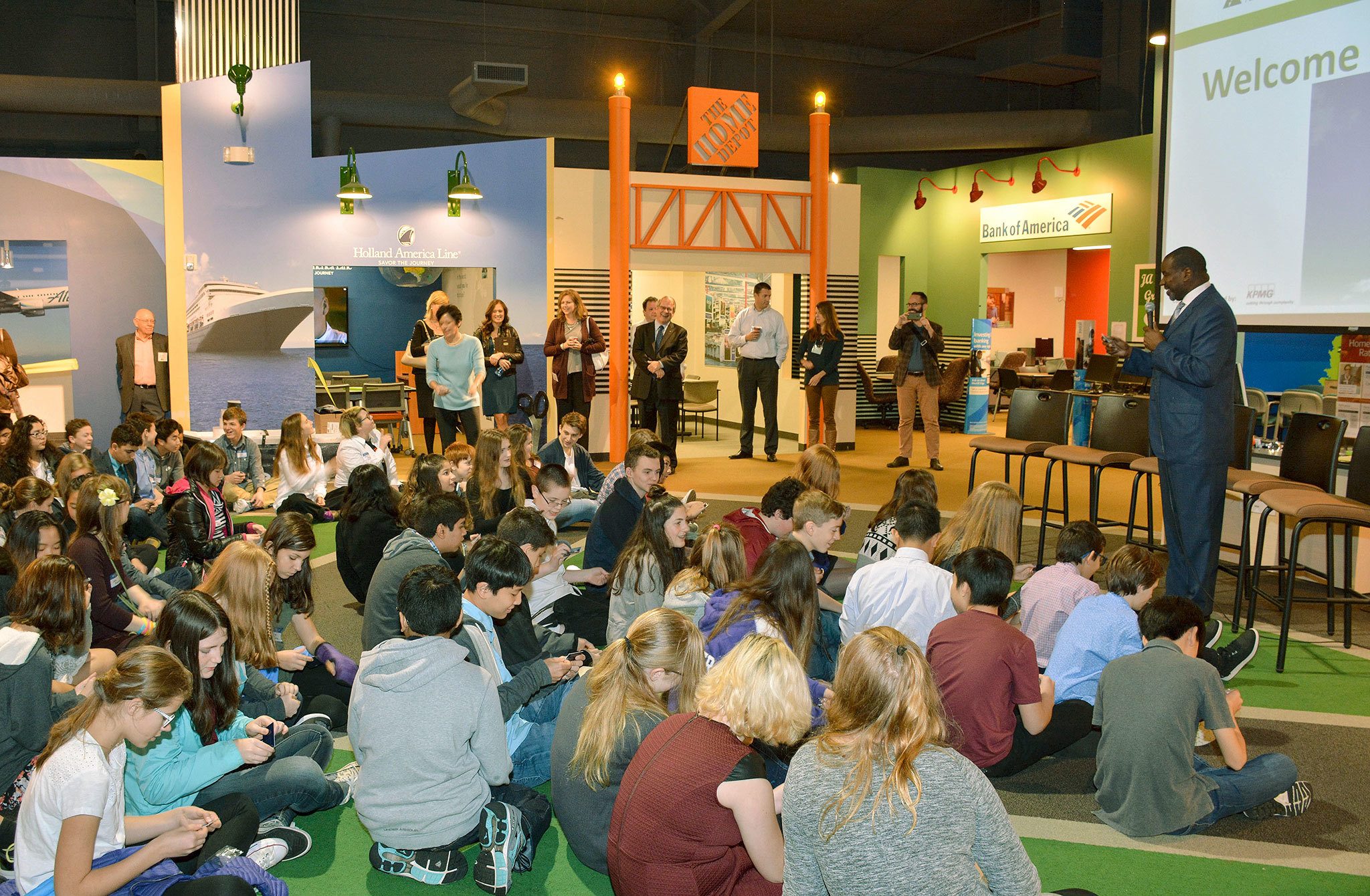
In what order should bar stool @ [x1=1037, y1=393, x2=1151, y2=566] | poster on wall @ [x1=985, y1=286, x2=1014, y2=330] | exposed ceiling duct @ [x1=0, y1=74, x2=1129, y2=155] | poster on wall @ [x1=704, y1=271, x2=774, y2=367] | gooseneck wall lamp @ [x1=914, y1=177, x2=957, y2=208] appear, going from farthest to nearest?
poster on wall @ [x1=985, y1=286, x2=1014, y2=330] → gooseneck wall lamp @ [x1=914, y1=177, x2=957, y2=208] → poster on wall @ [x1=704, y1=271, x2=774, y2=367] → exposed ceiling duct @ [x1=0, y1=74, x2=1129, y2=155] → bar stool @ [x1=1037, y1=393, x2=1151, y2=566]

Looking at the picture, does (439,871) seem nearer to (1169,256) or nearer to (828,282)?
(1169,256)

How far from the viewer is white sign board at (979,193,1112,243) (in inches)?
554

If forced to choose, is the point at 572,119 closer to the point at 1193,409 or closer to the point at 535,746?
the point at 1193,409

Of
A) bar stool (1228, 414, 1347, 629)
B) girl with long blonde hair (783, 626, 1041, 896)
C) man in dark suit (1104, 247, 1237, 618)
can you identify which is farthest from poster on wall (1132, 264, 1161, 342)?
girl with long blonde hair (783, 626, 1041, 896)

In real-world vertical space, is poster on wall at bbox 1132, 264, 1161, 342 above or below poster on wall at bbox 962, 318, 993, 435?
above

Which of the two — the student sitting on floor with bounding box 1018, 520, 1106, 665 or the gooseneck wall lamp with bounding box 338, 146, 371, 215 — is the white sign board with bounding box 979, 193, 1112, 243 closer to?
the gooseneck wall lamp with bounding box 338, 146, 371, 215

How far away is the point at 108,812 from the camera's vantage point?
264cm

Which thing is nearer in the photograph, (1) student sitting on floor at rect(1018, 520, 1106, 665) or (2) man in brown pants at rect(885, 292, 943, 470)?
(1) student sitting on floor at rect(1018, 520, 1106, 665)

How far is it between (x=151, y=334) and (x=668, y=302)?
5239mm

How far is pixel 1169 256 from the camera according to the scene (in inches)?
209

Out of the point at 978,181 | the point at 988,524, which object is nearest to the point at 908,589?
the point at 988,524

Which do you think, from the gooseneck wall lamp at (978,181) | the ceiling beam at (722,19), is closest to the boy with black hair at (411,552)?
the ceiling beam at (722,19)

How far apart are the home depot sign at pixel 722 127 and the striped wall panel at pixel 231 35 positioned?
14.5ft

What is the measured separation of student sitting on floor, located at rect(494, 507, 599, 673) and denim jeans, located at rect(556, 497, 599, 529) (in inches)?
103
